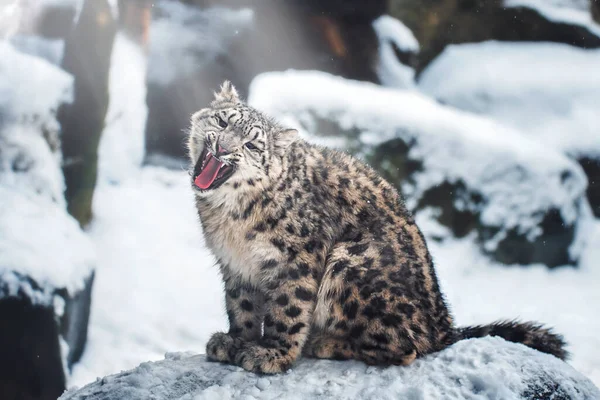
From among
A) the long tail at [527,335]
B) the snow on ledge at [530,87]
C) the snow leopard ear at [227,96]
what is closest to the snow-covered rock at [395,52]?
the snow on ledge at [530,87]

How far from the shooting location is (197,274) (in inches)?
222

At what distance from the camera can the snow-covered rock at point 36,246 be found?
13.7 feet

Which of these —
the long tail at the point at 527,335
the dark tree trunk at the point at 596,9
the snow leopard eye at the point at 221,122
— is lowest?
the long tail at the point at 527,335

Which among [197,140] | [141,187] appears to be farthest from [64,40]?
[197,140]

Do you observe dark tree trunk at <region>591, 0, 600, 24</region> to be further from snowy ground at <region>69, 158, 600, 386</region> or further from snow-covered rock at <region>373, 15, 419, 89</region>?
snowy ground at <region>69, 158, 600, 386</region>

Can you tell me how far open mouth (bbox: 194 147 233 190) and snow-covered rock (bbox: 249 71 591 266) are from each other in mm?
3491

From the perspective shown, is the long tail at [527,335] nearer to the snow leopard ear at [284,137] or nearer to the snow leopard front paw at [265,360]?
the snow leopard front paw at [265,360]

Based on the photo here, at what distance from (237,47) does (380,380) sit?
4.86 metres

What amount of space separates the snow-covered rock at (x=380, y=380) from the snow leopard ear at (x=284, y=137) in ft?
3.30

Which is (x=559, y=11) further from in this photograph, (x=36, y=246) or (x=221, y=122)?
(x=36, y=246)

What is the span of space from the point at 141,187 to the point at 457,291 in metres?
2.96

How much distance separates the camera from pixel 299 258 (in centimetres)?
304

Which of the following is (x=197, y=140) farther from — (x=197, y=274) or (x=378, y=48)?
(x=378, y=48)

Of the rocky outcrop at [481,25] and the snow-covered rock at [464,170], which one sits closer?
the snow-covered rock at [464,170]
